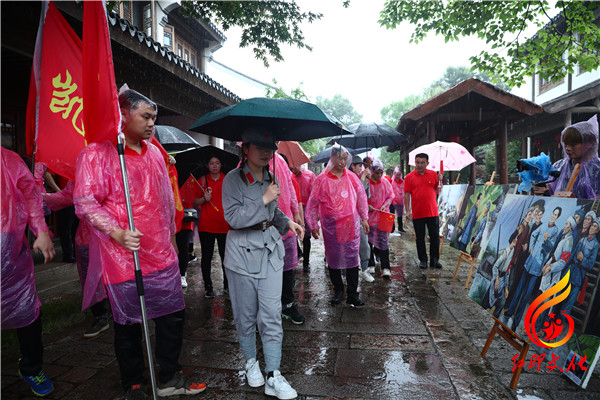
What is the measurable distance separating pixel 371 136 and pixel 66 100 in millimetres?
5713

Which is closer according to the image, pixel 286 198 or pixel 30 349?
pixel 30 349

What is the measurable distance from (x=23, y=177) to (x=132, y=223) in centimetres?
104

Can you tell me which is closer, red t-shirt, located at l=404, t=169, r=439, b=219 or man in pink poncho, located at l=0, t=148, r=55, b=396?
man in pink poncho, located at l=0, t=148, r=55, b=396

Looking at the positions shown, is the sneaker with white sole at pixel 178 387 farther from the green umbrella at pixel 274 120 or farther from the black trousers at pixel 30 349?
the green umbrella at pixel 274 120

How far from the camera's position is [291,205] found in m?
3.88

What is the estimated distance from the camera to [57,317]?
4148 mm

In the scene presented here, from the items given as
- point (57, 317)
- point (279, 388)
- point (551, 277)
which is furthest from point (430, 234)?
point (57, 317)

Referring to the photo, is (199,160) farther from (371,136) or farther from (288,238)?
(371,136)

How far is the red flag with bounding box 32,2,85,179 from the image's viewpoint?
8.52ft

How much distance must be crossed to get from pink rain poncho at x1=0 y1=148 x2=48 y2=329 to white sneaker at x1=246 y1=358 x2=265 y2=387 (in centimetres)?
153

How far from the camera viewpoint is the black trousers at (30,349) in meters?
2.62

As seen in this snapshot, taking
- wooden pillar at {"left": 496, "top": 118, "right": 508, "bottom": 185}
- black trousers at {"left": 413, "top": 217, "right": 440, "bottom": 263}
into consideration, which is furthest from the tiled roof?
wooden pillar at {"left": 496, "top": 118, "right": 508, "bottom": 185}

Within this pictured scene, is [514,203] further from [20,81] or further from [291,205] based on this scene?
[20,81]

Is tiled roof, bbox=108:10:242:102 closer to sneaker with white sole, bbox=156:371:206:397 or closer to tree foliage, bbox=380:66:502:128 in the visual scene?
sneaker with white sole, bbox=156:371:206:397
